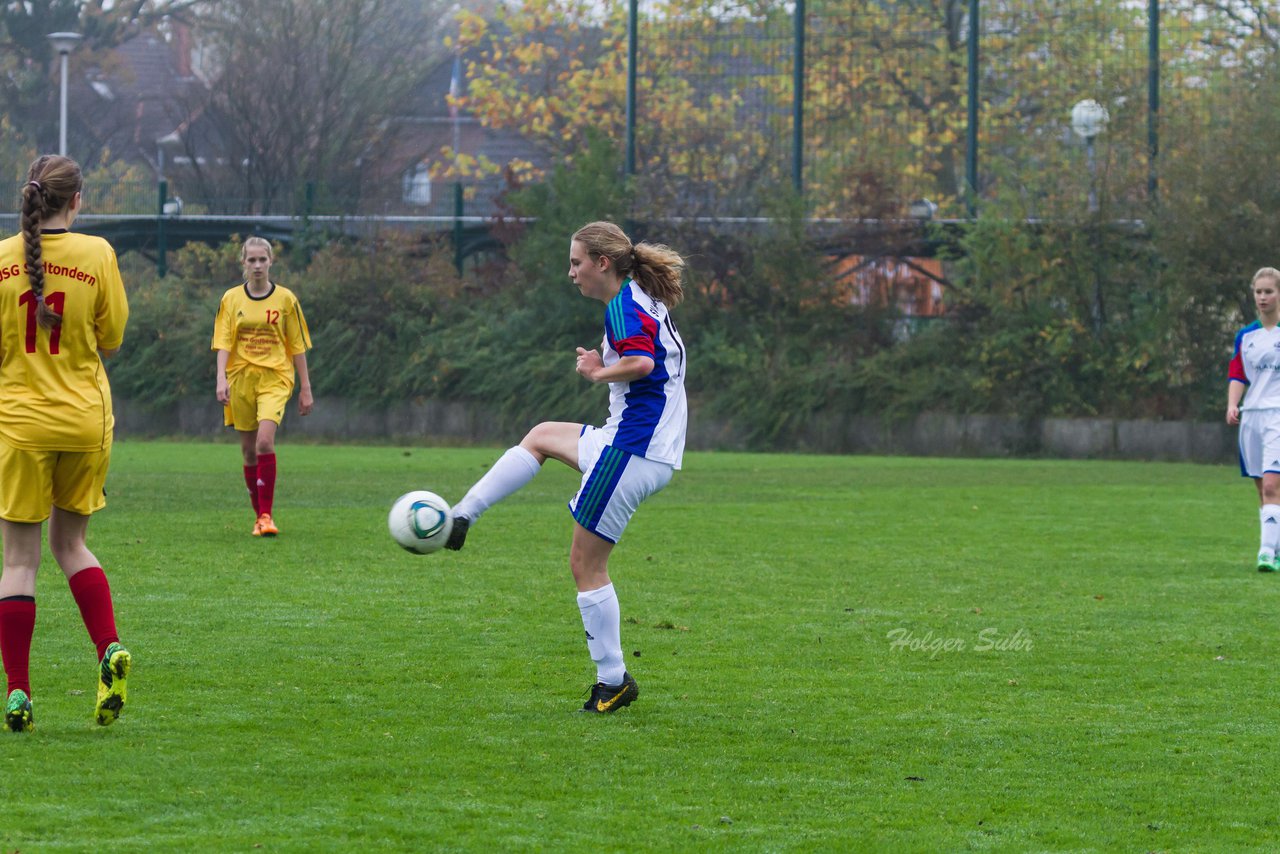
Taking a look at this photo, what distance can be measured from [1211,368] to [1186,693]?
19.6 metres

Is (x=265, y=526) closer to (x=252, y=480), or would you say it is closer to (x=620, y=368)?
(x=252, y=480)

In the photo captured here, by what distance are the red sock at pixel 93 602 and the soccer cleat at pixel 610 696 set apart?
1684 millimetres

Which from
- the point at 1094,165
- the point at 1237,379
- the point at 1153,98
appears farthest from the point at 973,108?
the point at 1237,379

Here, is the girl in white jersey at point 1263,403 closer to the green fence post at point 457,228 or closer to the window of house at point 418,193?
the green fence post at point 457,228

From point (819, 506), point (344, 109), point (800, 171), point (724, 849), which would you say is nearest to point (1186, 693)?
point (724, 849)

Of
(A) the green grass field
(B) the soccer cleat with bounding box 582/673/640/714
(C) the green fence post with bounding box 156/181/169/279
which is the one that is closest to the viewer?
(A) the green grass field

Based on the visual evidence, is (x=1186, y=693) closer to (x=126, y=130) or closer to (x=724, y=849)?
(x=724, y=849)

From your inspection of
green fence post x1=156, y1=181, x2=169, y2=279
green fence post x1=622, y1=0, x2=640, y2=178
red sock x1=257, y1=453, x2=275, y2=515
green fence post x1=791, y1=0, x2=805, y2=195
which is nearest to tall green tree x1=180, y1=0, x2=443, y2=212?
green fence post x1=156, y1=181, x2=169, y2=279

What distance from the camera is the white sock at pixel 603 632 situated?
6.39 meters

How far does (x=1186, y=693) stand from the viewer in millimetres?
6871

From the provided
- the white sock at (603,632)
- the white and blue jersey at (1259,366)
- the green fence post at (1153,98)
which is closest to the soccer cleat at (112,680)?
the white sock at (603,632)

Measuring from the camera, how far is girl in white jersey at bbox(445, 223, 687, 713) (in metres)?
6.29

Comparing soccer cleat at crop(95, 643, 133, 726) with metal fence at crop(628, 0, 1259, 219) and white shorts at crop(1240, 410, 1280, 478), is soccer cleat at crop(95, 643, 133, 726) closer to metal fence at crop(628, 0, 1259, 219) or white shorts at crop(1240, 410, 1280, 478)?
white shorts at crop(1240, 410, 1280, 478)

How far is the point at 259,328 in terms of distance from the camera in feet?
41.4
